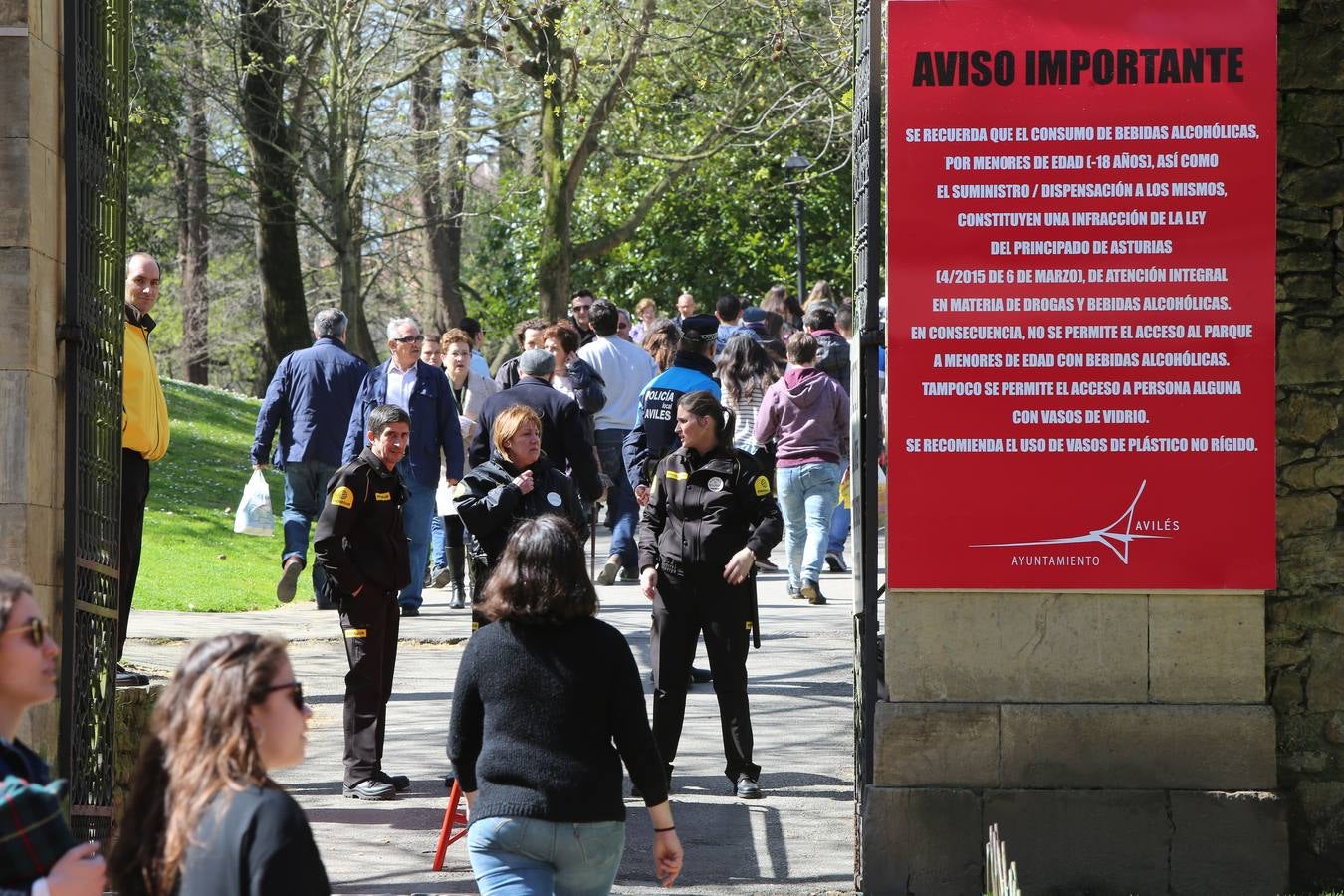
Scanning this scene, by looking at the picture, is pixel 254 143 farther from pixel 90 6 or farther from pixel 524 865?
pixel 524 865

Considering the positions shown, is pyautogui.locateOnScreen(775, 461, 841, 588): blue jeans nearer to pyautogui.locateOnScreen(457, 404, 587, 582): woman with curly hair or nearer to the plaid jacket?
pyautogui.locateOnScreen(457, 404, 587, 582): woman with curly hair

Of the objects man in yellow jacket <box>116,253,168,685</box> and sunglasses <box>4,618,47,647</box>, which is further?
man in yellow jacket <box>116,253,168,685</box>

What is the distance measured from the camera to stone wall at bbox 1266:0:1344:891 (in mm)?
6902

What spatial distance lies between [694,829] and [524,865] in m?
3.20

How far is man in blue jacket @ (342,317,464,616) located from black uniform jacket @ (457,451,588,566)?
147 inches

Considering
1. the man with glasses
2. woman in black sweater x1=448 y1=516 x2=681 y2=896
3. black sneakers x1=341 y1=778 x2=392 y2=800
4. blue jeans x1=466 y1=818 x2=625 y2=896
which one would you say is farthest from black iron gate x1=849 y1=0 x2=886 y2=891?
the man with glasses

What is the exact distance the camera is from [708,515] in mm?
8070

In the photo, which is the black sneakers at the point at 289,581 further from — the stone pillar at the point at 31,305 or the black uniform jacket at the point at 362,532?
the stone pillar at the point at 31,305

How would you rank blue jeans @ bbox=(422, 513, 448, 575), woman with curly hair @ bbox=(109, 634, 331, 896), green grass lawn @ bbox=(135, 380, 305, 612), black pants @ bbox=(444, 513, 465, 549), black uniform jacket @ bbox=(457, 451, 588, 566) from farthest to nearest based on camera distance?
green grass lawn @ bbox=(135, 380, 305, 612) → blue jeans @ bbox=(422, 513, 448, 575) → black pants @ bbox=(444, 513, 465, 549) → black uniform jacket @ bbox=(457, 451, 588, 566) → woman with curly hair @ bbox=(109, 634, 331, 896)

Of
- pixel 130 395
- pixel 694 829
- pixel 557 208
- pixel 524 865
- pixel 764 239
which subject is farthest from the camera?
pixel 764 239

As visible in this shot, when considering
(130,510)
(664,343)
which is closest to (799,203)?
(664,343)

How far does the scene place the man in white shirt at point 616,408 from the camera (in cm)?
1396

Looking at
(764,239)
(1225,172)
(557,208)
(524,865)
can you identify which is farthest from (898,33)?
(764,239)

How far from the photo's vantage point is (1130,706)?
266 inches
